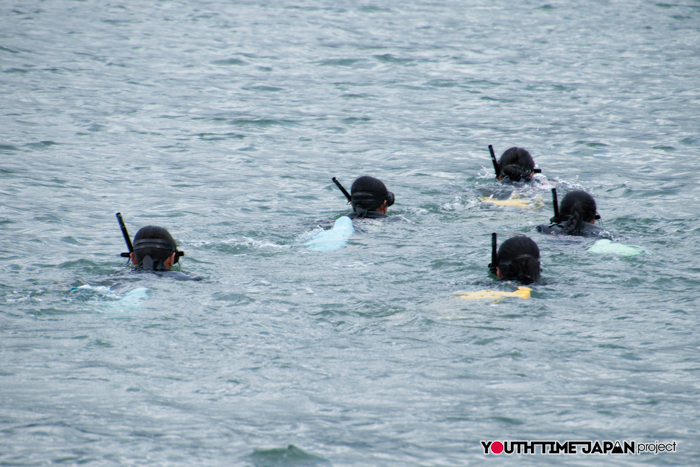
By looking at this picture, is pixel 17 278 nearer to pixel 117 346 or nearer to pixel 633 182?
pixel 117 346

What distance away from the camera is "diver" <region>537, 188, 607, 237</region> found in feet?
29.3

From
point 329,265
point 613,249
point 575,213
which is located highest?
point 575,213

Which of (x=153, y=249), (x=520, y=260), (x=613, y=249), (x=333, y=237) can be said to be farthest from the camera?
(x=333, y=237)

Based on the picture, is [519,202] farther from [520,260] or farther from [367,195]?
[520,260]

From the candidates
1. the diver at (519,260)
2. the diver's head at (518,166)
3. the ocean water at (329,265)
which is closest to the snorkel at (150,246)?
the ocean water at (329,265)

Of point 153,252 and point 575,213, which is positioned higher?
point 575,213

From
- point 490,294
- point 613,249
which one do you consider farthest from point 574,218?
point 490,294

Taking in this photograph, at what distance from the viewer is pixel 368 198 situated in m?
9.85

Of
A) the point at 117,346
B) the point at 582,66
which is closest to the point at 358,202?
the point at 117,346

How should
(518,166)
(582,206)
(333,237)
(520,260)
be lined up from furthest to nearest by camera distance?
(518,166), (582,206), (333,237), (520,260)

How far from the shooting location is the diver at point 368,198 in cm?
983

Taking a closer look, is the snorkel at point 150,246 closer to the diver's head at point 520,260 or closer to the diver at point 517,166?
the diver's head at point 520,260

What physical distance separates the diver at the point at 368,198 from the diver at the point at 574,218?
199cm

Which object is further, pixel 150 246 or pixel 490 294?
pixel 150 246
